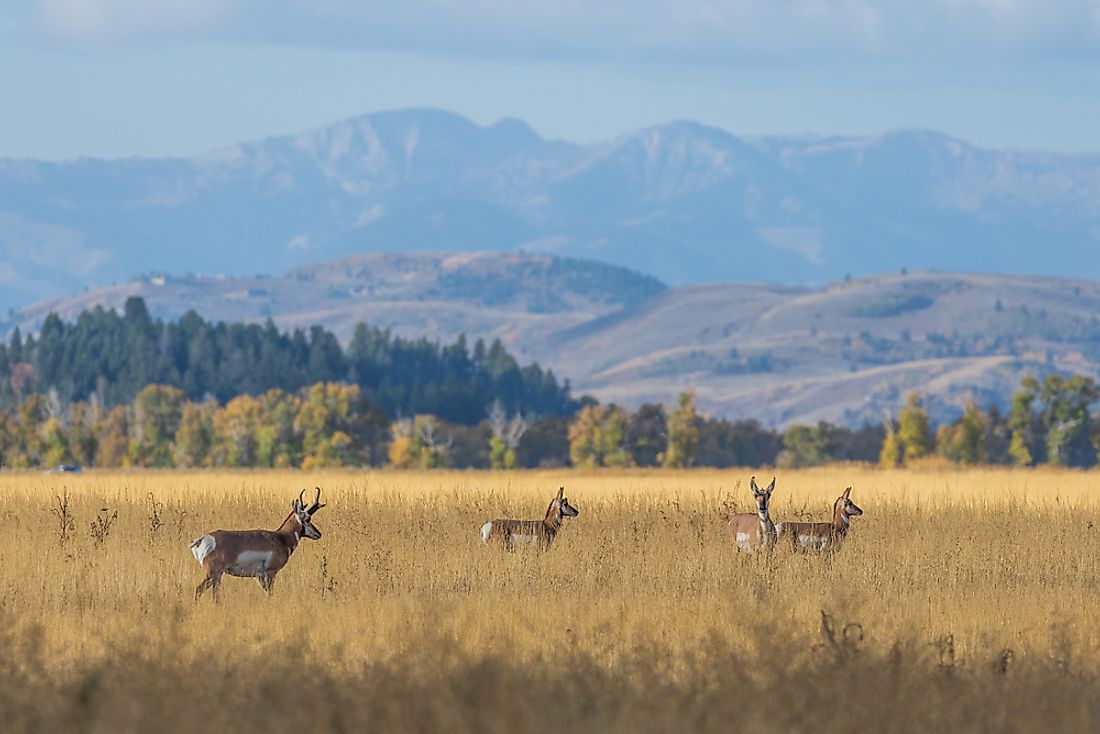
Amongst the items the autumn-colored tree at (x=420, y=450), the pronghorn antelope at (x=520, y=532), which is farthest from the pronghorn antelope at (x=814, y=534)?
the autumn-colored tree at (x=420, y=450)

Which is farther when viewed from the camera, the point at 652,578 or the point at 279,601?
the point at 652,578

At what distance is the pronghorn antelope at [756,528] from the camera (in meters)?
21.8

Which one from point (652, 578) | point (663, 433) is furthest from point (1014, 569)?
point (663, 433)

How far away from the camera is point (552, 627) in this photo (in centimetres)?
1664

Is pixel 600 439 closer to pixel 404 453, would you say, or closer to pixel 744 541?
pixel 404 453

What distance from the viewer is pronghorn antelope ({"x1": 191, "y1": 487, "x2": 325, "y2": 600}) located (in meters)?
18.1

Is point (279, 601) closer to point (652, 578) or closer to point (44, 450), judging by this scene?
point (652, 578)

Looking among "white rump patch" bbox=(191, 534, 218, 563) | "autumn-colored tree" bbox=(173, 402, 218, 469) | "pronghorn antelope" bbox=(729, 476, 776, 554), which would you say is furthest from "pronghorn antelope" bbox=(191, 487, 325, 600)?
"autumn-colored tree" bbox=(173, 402, 218, 469)

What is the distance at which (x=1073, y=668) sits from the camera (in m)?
14.6

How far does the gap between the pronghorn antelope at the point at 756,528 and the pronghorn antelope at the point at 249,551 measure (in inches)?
218

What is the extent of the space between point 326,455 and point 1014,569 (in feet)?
250

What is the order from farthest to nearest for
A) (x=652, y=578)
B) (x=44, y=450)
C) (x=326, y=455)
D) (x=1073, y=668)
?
(x=44, y=450)
(x=326, y=455)
(x=652, y=578)
(x=1073, y=668)

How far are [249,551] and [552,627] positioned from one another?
342 cm

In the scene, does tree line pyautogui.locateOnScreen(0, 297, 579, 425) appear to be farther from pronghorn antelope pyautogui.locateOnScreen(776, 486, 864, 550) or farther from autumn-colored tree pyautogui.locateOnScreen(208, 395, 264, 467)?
pronghorn antelope pyautogui.locateOnScreen(776, 486, 864, 550)
